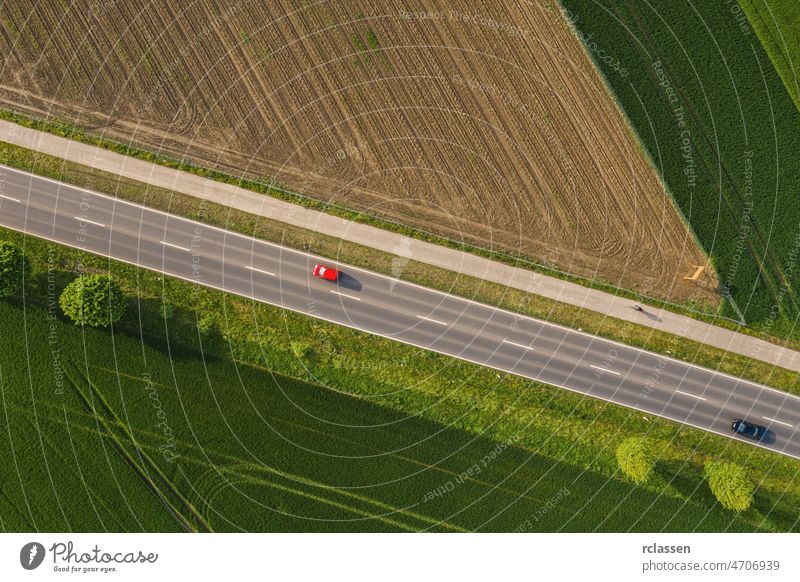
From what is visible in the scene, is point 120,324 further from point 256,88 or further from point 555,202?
point 555,202

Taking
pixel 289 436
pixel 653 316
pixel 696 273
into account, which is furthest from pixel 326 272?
pixel 696 273

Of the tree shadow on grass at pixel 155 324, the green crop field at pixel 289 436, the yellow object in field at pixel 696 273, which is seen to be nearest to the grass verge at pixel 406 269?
the yellow object in field at pixel 696 273

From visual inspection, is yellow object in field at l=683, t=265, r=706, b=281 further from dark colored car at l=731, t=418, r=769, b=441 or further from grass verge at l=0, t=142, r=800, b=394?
dark colored car at l=731, t=418, r=769, b=441

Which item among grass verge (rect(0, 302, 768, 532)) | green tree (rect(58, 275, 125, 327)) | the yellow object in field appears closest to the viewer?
green tree (rect(58, 275, 125, 327))

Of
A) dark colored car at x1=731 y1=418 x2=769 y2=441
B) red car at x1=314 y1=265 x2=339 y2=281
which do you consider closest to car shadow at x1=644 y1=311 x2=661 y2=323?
dark colored car at x1=731 y1=418 x2=769 y2=441

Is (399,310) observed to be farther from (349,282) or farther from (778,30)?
(778,30)

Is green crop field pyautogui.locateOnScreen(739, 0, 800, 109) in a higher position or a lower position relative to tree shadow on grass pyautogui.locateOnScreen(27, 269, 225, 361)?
higher
